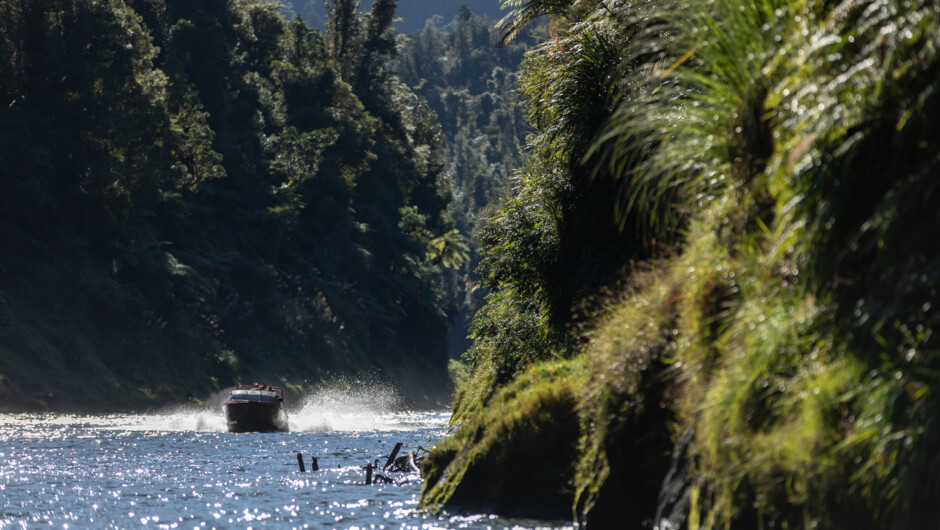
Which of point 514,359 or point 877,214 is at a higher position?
point 877,214

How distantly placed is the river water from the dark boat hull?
102cm

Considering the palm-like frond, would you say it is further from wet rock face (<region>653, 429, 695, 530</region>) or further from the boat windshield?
the boat windshield

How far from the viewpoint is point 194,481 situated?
2234 centimetres

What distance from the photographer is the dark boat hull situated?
42.2 meters

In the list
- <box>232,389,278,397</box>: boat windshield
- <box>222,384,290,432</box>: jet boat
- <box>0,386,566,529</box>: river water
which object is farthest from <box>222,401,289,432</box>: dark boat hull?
<box>0,386,566,529</box>: river water

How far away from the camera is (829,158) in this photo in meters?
7.71

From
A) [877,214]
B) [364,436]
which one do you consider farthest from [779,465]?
[364,436]

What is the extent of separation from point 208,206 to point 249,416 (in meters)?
29.8

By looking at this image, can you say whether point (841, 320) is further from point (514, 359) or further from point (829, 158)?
point (514, 359)

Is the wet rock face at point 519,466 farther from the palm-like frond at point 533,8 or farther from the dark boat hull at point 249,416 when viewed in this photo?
the dark boat hull at point 249,416

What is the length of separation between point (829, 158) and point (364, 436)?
3622cm

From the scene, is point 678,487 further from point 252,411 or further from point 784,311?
point 252,411

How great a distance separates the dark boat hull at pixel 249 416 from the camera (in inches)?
1662

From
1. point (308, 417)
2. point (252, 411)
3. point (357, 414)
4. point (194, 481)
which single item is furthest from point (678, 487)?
point (357, 414)
